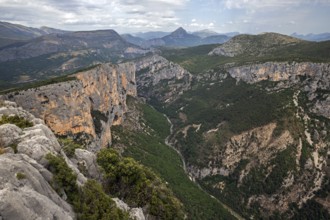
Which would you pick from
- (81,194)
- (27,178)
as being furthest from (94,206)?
(27,178)

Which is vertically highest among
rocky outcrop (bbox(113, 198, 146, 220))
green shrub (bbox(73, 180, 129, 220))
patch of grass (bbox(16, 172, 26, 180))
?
patch of grass (bbox(16, 172, 26, 180))

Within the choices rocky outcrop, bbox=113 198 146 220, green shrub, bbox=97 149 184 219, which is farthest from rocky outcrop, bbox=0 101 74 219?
green shrub, bbox=97 149 184 219

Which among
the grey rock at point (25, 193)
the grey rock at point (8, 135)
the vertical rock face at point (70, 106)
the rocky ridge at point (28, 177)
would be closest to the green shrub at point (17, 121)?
the rocky ridge at point (28, 177)

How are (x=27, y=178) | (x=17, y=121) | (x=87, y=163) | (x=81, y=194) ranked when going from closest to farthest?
(x=27, y=178)
(x=81, y=194)
(x=17, y=121)
(x=87, y=163)

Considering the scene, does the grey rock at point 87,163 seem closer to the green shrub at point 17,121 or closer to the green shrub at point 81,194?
the green shrub at point 81,194

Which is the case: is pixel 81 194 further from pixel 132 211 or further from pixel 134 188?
pixel 134 188

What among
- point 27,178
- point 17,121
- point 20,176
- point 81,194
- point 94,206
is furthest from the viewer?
point 17,121

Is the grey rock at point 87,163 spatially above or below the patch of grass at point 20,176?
below

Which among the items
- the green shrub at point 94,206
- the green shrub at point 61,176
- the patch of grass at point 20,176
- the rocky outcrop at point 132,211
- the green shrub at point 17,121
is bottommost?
the rocky outcrop at point 132,211

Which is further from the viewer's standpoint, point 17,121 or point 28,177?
point 17,121

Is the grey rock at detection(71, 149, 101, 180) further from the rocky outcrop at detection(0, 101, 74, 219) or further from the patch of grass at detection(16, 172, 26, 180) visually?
the patch of grass at detection(16, 172, 26, 180)

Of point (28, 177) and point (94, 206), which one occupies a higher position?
point (28, 177)

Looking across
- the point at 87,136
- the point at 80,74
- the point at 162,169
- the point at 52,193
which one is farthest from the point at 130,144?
the point at 52,193

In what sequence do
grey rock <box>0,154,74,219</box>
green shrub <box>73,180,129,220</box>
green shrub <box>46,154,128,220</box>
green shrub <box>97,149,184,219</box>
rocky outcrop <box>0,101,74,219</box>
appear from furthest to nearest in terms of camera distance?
green shrub <box>97,149,184,219</box>
green shrub <box>73,180,129,220</box>
green shrub <box>46,154,128,220</box>
rocky outcrop <box>0,101,74,219</box>
grey rock <box>0,154,74,219</box>
